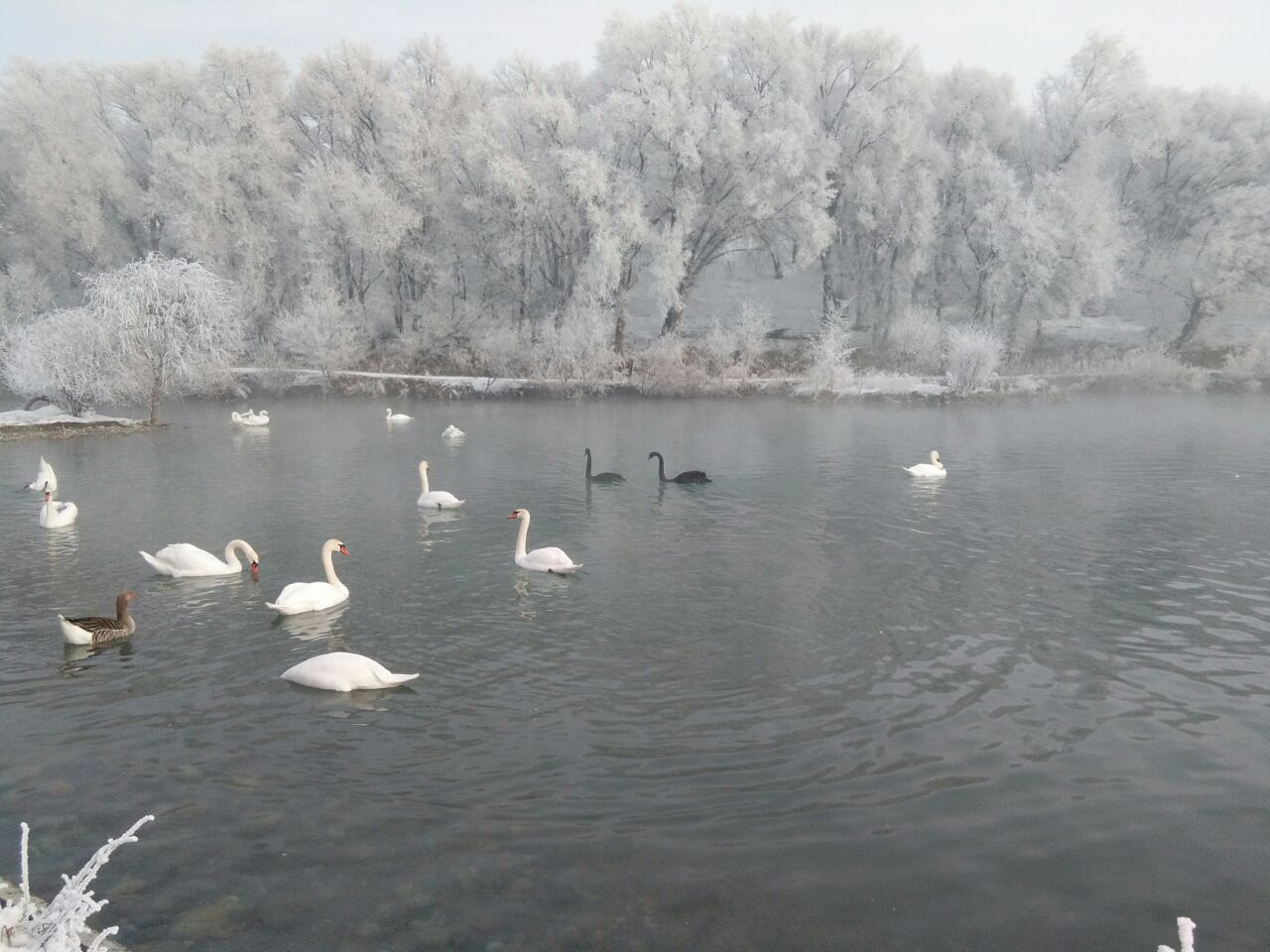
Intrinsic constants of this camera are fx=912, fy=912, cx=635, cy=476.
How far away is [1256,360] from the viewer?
49844mm

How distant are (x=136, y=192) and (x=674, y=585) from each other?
56.3 metres

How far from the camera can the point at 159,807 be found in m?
7.29

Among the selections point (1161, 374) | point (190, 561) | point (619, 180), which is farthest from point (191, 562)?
point (1161, 374)

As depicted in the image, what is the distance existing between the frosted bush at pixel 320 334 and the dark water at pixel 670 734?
113ft

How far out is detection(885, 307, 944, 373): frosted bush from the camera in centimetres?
5212

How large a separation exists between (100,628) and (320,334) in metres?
43.3

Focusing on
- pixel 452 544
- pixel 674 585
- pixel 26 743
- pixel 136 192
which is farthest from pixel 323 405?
pixel 26 743

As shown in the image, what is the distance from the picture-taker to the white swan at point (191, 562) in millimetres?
13906

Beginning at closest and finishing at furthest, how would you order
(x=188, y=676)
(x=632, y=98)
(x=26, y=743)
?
(x=26, y=743) < (x=188, y=676) < (x=632, y=98)

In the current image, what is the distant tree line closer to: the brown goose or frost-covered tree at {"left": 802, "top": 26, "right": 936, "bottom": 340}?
frost-covered tree at {"left": 802, "top": 26, "right": 936, "bottom": 340}

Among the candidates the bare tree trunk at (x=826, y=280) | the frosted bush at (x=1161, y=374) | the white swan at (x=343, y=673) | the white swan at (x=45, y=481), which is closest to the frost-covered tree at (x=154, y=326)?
the white swan at (x=45, y=481)

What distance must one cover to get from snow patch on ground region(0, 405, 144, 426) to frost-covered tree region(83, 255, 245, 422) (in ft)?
3.63

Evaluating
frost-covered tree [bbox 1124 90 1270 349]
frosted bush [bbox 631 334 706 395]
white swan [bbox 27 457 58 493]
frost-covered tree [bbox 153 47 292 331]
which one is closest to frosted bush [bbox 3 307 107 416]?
white swan [bbox 27 457 58 493]

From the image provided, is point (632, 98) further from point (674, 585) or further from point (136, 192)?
point (674, 585)
